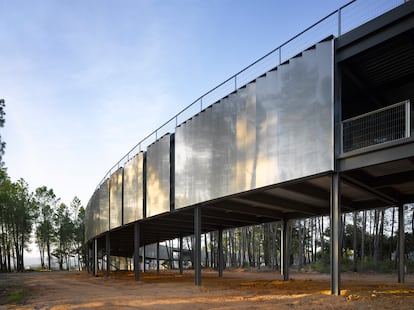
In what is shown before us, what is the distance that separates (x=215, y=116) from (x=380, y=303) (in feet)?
33.1

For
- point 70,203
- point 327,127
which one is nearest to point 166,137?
point 327,127

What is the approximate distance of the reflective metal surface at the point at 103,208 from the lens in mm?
34656

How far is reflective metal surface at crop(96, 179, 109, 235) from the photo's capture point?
34.7 metres

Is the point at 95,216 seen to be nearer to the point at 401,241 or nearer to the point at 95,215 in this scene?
the point at 95,215

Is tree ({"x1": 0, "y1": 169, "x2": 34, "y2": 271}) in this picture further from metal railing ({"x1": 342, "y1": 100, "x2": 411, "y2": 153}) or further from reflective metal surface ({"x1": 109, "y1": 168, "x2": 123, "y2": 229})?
metal railing ({"x1": 342, "y1": 100, "x2": 411, "y2": 153})

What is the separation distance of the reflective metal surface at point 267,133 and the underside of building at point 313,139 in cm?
4

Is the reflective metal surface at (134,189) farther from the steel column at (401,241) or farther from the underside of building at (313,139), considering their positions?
the steel column at (401,241)

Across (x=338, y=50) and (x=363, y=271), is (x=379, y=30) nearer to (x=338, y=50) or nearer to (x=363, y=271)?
(x=338, y=50)

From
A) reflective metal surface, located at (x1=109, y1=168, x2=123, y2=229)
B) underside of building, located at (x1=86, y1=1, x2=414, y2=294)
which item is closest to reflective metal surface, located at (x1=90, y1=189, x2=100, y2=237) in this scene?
reflective metal surface, located at (x1=109, y1=168, x2=123, y2=229)

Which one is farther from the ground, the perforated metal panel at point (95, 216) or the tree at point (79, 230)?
the perforated metal panel at point (95, 216)

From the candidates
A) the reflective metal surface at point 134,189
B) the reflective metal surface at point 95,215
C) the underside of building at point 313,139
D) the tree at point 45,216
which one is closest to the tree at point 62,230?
the tree at point 45,216

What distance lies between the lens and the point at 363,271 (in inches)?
1316

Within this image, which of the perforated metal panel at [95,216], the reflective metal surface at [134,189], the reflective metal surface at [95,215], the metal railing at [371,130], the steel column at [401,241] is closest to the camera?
the metal railing at [371,130]

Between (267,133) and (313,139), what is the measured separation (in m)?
2.12
